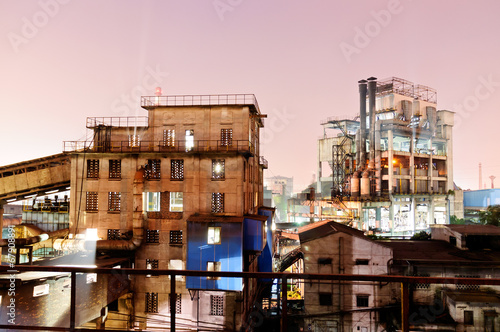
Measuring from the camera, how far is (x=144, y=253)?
2502 centimetres

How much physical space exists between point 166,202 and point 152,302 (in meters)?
8.38

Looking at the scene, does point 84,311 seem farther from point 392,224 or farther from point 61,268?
point 392,224

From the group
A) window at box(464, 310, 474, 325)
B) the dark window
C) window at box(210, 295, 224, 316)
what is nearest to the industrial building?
window at box(210, 295, 224, 316)

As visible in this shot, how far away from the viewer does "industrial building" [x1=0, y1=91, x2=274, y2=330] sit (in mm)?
22766

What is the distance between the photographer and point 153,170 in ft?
84.4

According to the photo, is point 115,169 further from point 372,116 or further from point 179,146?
point 372,116

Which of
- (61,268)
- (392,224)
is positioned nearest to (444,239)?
(392,224)

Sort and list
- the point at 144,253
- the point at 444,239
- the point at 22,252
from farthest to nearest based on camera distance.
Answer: the point at 444,239 < the point at 22,252 < the point at 144,253

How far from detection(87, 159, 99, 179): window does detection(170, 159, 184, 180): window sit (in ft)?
22.3

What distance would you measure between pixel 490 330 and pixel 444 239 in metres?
12.5

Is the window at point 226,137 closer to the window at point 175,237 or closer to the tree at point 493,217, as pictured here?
the window at point 175,237

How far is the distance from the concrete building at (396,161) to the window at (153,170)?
1315 inches

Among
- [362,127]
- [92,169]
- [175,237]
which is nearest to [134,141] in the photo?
[92,169]

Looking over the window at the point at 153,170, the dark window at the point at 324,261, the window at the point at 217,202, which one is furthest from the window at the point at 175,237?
the dark window at the point at 324,261
